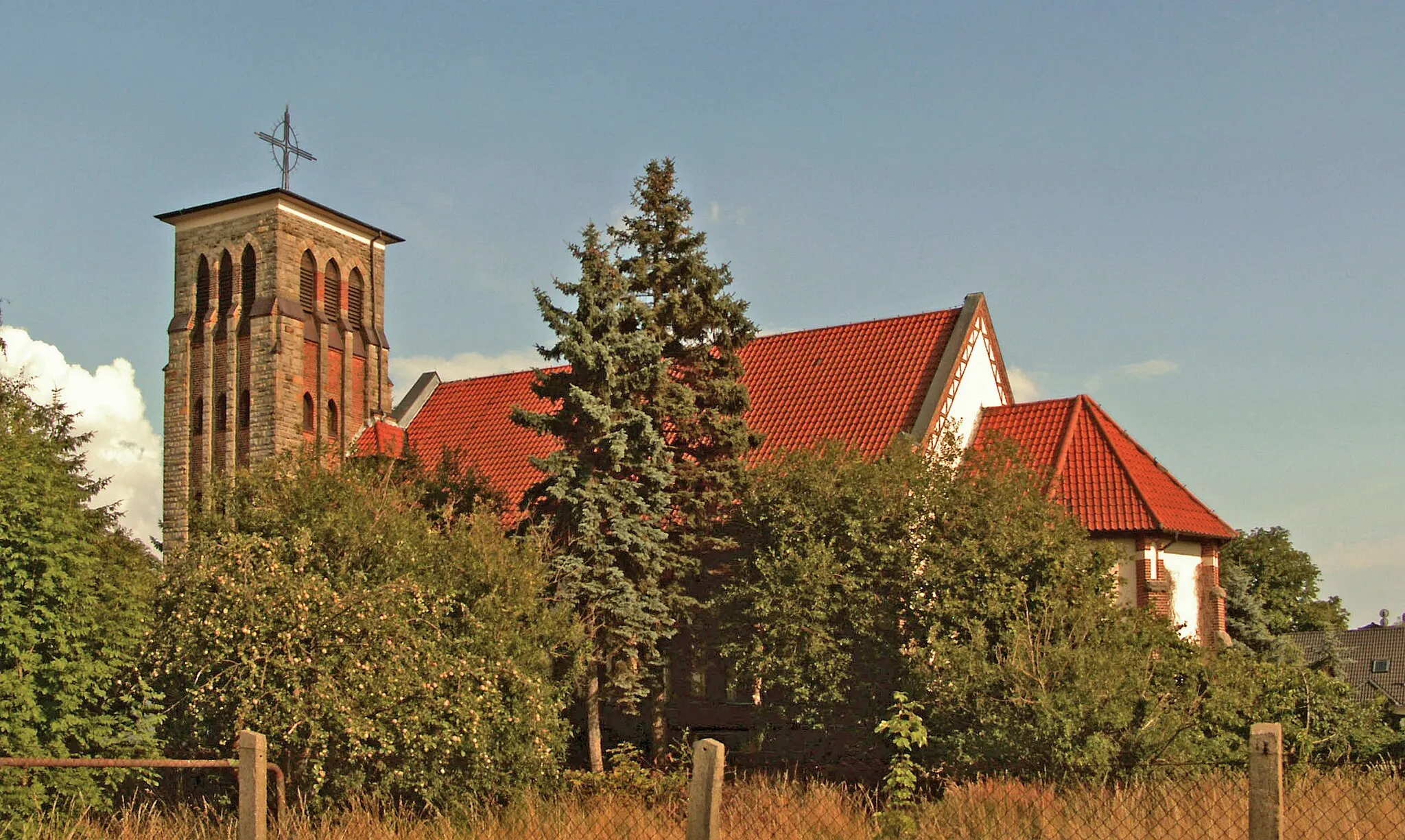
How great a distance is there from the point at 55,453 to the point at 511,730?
249 inches

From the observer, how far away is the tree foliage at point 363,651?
536 inches

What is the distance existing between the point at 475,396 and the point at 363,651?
1990 cm

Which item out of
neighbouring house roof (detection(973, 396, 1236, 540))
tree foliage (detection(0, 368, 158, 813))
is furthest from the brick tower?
tree foliage (detection(0, 368, 158, 813))

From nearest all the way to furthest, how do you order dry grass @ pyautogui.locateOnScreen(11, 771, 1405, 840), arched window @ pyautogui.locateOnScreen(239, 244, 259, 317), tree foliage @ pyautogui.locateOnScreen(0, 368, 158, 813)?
dry grass @ pyautogui.locateOnScreen(11, 771, 1405, 840), tree foliage @ pyautogui.locateOnScreen(0, 368, 158, 813), arched window @ pyautogui.locateOnScreen(239, 244, 259, 317)

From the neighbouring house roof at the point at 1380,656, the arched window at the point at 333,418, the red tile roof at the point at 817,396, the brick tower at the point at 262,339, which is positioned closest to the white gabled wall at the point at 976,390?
the red tile roof at the point at 817,396

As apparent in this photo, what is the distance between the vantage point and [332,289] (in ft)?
109

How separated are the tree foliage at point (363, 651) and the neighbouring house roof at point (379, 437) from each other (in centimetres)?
1510

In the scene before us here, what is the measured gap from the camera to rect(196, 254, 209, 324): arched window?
32938 mm

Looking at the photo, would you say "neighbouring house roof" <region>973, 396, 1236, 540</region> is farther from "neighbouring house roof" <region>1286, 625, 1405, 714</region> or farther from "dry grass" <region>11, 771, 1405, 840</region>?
"neighbouring house roof" <region>1286, 625, 1405, 714</region>

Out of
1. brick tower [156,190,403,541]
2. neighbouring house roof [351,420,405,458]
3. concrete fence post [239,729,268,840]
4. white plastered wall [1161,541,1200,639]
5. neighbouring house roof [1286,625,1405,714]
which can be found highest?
brick tower [156,190,403,541]

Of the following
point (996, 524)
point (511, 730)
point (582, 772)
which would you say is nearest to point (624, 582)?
point (582, 772)

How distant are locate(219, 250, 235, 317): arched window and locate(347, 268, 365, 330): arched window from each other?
117 inches

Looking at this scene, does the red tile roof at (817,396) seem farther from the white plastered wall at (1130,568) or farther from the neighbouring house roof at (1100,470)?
the white plastered wall at (1130,568)

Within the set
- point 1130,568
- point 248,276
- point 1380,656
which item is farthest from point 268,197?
point 1380,656
